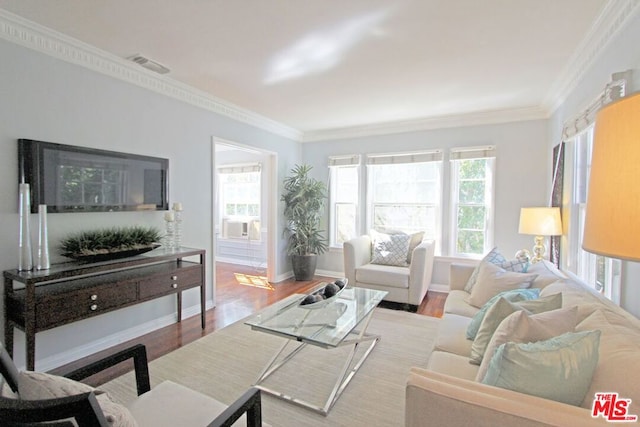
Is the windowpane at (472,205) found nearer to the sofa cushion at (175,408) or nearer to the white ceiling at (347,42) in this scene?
the white ceiling at (347,42)

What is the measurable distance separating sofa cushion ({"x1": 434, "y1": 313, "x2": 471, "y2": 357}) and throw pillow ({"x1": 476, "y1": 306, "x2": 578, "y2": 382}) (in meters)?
0.53

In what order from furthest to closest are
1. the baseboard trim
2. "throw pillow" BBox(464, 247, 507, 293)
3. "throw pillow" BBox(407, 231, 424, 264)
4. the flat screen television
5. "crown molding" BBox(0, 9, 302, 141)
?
"throw pillow" BBox(407, 231, 424, 264)
"throw pillow" BBox(464, 247, 507, 293)
the baseboard trim
the flat screen television
"crown molding" BBox(0, 9, 302, 141)

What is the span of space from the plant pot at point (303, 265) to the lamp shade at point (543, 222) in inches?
120

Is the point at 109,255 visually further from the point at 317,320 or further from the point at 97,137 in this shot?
the point at 317,320

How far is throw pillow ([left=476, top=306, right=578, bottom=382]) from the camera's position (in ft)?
4.21

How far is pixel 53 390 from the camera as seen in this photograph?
871 mm

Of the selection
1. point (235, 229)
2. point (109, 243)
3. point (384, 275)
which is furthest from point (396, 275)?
point (235, 229)

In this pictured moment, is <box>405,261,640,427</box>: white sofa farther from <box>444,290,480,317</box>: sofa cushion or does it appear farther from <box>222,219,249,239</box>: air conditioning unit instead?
<box>222,219,249,239</box>: air conditioning unit

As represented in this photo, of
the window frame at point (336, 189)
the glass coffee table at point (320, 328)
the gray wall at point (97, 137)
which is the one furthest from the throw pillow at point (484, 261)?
the gray wall at point (97, 137)

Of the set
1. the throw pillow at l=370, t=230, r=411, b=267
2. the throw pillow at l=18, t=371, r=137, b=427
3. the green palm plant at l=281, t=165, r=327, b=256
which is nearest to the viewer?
the throw pillow at l=18, t=371, r=137, b=427

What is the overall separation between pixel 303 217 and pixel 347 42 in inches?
121

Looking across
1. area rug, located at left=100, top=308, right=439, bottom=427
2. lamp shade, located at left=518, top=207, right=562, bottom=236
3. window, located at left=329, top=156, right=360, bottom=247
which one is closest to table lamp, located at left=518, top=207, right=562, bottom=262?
lamp shade, located at left=518, top=207, right=562, bottom=236

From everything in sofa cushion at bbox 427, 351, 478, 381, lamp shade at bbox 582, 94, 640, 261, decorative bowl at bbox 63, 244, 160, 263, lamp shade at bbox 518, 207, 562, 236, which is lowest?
sofa cushion at bbox 427, 351, 478, 381

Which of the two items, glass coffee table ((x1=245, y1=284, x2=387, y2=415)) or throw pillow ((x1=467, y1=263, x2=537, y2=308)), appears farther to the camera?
throw pillow ((x1=467, y1=263, x2=537, y2=308))
